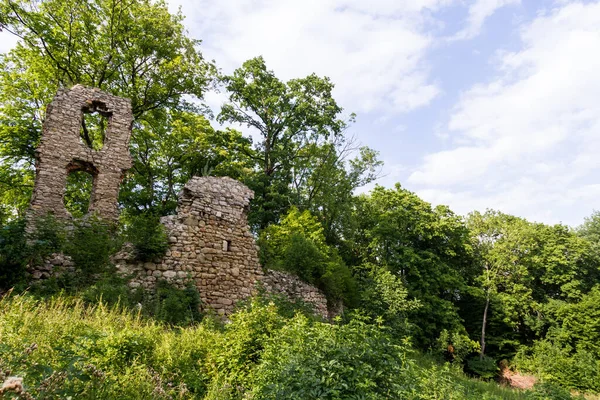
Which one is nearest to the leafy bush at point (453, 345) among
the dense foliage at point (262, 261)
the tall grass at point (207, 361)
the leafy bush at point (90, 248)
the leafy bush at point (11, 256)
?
the dense foliage at point (262, 261)

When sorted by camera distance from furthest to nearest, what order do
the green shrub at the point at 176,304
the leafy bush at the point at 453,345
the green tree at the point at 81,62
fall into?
1. the leafy bush at the point at 453,345
2. the green tree at the point at 81,62
3. the green shrub at the point at 176,304

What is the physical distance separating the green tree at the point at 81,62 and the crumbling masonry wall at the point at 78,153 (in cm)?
487

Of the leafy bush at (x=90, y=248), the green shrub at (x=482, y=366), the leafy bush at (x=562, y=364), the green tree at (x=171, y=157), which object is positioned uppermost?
the green tree at (x=171, y=157)

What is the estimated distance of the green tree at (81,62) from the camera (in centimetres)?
1454

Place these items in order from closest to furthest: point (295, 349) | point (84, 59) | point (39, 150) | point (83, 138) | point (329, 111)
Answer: point (295, 349), point (39, 150), point (84, 59), point (83, 138), point (329, 111)

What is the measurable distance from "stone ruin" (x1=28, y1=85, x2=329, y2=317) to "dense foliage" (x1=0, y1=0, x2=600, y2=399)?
449mm

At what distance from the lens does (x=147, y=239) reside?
8.77 m

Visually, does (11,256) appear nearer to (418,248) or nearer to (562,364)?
(418,248)

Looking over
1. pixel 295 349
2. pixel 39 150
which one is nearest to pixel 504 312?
pixel 295 349

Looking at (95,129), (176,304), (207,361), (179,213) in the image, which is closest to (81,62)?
(95,129)

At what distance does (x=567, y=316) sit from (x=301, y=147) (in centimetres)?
1952

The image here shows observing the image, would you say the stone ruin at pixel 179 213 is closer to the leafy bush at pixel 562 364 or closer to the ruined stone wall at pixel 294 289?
the ruined stone wall at pixel 294 289

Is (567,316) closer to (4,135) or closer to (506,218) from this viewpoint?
(506,218)

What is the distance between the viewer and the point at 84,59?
1545cm
